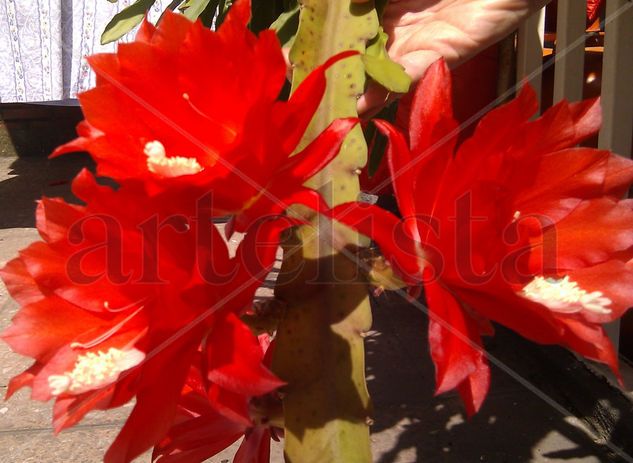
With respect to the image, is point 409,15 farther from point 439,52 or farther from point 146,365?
point 146,365

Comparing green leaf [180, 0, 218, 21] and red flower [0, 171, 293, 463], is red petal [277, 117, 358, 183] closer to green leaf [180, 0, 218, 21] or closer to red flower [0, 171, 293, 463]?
red flower [0, 171, 293, 463]

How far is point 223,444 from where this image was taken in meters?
0.49

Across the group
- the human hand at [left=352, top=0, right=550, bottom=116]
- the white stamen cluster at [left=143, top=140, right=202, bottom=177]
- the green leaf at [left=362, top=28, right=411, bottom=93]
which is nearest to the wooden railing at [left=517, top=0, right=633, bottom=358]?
the human hand at [left=352, top=0, right=550, bottom=116]

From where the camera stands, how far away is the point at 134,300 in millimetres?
362

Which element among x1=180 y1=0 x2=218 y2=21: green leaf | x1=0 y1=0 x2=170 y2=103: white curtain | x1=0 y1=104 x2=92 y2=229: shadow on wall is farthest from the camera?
x1=0 y1=104 x2=92 y2=229: shadow on wall

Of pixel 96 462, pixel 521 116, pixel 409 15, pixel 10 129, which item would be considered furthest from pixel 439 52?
pixel 10 129

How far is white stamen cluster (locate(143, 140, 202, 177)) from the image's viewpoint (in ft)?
1.11

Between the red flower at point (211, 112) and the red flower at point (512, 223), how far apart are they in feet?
0.14

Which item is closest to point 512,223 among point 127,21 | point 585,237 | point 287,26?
point 585,237

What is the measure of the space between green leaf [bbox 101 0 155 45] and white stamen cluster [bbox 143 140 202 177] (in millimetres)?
612

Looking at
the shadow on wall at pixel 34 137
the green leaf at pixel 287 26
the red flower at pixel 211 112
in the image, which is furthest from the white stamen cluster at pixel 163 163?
the shadow on wall at pixel 34 137

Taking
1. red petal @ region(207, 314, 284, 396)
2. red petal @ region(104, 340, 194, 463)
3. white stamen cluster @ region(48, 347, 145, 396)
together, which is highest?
red petal @ region(207, 314, 284, 396)

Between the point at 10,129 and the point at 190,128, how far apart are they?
5.05m

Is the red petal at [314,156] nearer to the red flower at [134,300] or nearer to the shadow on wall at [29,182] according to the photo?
the red flower at [134,300]
